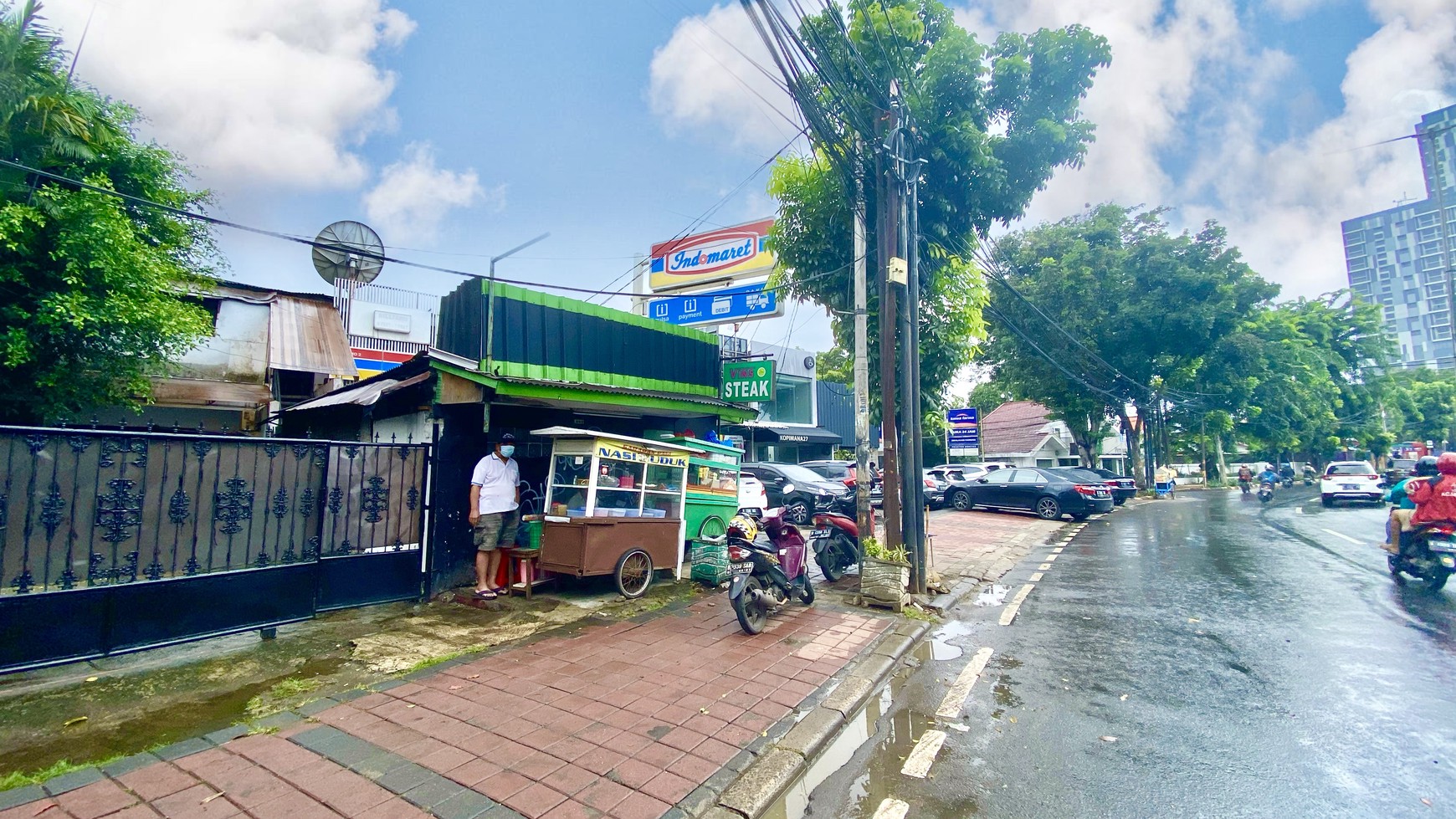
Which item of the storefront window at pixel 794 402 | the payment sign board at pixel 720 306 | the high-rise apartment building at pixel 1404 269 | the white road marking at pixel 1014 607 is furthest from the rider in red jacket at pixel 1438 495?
the high-rise apartment building at pixel 1404 269

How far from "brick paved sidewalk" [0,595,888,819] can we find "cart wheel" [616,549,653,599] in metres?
1.70

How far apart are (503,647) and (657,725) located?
2109 mm

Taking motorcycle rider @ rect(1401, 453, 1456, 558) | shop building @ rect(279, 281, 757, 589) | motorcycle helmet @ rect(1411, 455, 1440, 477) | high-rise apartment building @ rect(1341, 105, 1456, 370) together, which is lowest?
motorcycle rider @ rect(1401, 453, 1456, 558)

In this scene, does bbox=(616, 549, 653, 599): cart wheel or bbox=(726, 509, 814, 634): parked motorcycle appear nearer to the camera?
bbox=(726, 509, 814, 634): parked motorcycle

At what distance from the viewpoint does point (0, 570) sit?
421 centimetres

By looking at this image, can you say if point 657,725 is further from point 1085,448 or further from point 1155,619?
point 1085,448

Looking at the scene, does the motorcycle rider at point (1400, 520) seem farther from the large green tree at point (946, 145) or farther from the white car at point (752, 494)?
the white car at point (752, 494)

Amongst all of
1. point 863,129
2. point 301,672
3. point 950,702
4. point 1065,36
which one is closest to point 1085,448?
point 1065,36

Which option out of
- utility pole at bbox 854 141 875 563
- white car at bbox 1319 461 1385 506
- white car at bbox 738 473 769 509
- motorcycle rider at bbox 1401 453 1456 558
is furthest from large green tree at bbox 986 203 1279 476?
utility pole at bbox 854 141 875 563

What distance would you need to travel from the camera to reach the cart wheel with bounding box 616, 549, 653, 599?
23.5 feet

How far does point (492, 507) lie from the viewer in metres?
6.87

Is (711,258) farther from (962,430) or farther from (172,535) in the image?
(172,535)

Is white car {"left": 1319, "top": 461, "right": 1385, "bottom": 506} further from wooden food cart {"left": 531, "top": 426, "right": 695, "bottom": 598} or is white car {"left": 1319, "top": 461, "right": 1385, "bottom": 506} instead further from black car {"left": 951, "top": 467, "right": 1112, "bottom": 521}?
wooden food cart {"left": 531, "top": 426, "right": 695, "bottom": 598}

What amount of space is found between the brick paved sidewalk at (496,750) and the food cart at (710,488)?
3.01m
